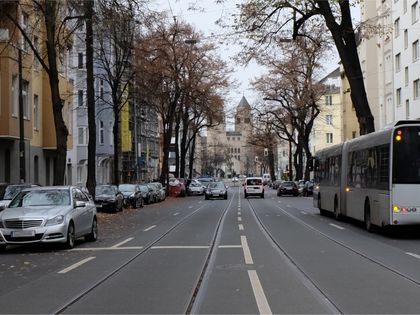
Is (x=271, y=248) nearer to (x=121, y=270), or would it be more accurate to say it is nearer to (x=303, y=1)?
(x=121, y=270)

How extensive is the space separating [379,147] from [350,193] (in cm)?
389

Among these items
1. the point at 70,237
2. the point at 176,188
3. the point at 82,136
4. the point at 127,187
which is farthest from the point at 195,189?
the point at 70,237

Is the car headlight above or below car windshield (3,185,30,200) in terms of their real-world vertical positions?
below

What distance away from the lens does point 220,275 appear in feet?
33.2

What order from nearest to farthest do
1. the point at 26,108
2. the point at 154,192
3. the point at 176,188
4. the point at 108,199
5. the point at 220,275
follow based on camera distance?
the point at 220,275 < the point at 108,199 < the point at 26,108 < the point at 154,192 < the point at 176,188

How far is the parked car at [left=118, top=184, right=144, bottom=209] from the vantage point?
3578 cm

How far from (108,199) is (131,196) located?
5799 millimetres

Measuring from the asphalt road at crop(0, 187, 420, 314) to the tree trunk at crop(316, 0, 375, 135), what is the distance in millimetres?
11466

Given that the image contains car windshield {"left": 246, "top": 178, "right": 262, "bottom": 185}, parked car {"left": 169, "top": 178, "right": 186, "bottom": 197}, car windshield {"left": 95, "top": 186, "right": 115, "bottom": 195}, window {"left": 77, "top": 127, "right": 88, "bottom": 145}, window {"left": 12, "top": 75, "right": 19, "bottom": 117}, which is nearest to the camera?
car windshield {"left": 95, "top": 186, "right": 115, "bottom": 195}

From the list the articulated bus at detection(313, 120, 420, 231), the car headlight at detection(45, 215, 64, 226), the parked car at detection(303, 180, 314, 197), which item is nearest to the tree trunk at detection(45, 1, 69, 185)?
the car headlight at detection(45, 215, 64, 226)

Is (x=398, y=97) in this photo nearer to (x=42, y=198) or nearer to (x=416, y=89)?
(x=416, y=89)

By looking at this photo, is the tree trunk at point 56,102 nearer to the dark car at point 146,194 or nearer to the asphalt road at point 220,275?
the asphalt road at point 220,275

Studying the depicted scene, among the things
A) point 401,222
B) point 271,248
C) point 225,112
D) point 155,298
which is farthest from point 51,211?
point 225,112

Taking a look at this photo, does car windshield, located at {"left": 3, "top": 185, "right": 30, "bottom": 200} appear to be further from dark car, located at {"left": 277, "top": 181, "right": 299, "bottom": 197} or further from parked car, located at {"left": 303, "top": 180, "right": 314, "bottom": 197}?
dark car, located at {"left": 277, "top": 181, "right": 299, "bottom": 197}
